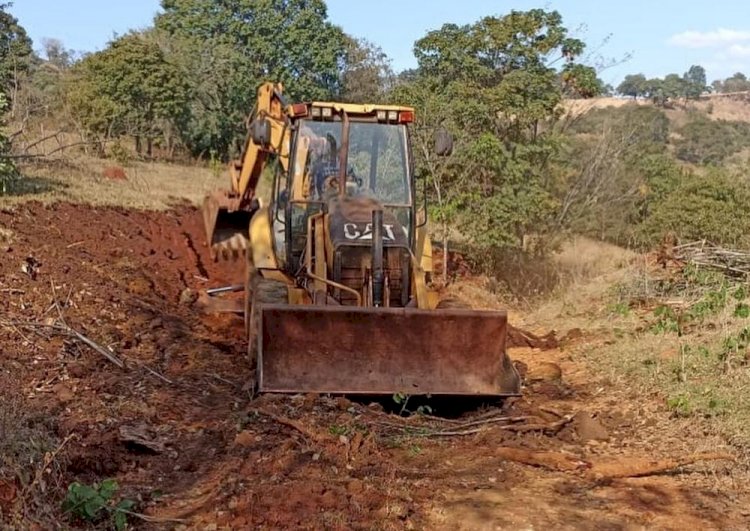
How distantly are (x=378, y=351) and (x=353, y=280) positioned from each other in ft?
3.15

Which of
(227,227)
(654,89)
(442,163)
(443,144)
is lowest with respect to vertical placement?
(227,227)

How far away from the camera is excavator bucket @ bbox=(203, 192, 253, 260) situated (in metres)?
13.6

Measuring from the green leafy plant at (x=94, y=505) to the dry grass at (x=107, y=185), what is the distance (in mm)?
8977

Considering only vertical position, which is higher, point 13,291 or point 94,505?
point 13,291

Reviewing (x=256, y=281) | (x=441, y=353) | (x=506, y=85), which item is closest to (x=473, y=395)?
(x=441, y=353)

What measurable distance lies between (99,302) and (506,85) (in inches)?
323

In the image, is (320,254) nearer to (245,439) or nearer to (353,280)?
(353,280)

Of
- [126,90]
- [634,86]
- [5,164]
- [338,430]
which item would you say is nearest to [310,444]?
[338,430]

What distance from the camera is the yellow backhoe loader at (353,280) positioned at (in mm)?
6781

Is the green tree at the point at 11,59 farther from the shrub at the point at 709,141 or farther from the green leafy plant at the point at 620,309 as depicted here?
the shrub at the point at 709,141

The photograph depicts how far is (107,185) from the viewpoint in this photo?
1834cm

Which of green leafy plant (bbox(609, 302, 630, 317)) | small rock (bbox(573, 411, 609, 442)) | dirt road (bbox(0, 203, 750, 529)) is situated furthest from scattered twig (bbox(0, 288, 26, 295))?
green leafy plant (bbox(609, 302, 630, 317))

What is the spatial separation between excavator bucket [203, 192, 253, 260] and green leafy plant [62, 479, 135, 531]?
30.5 ft

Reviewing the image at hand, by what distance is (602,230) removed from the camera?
19.6 metres
